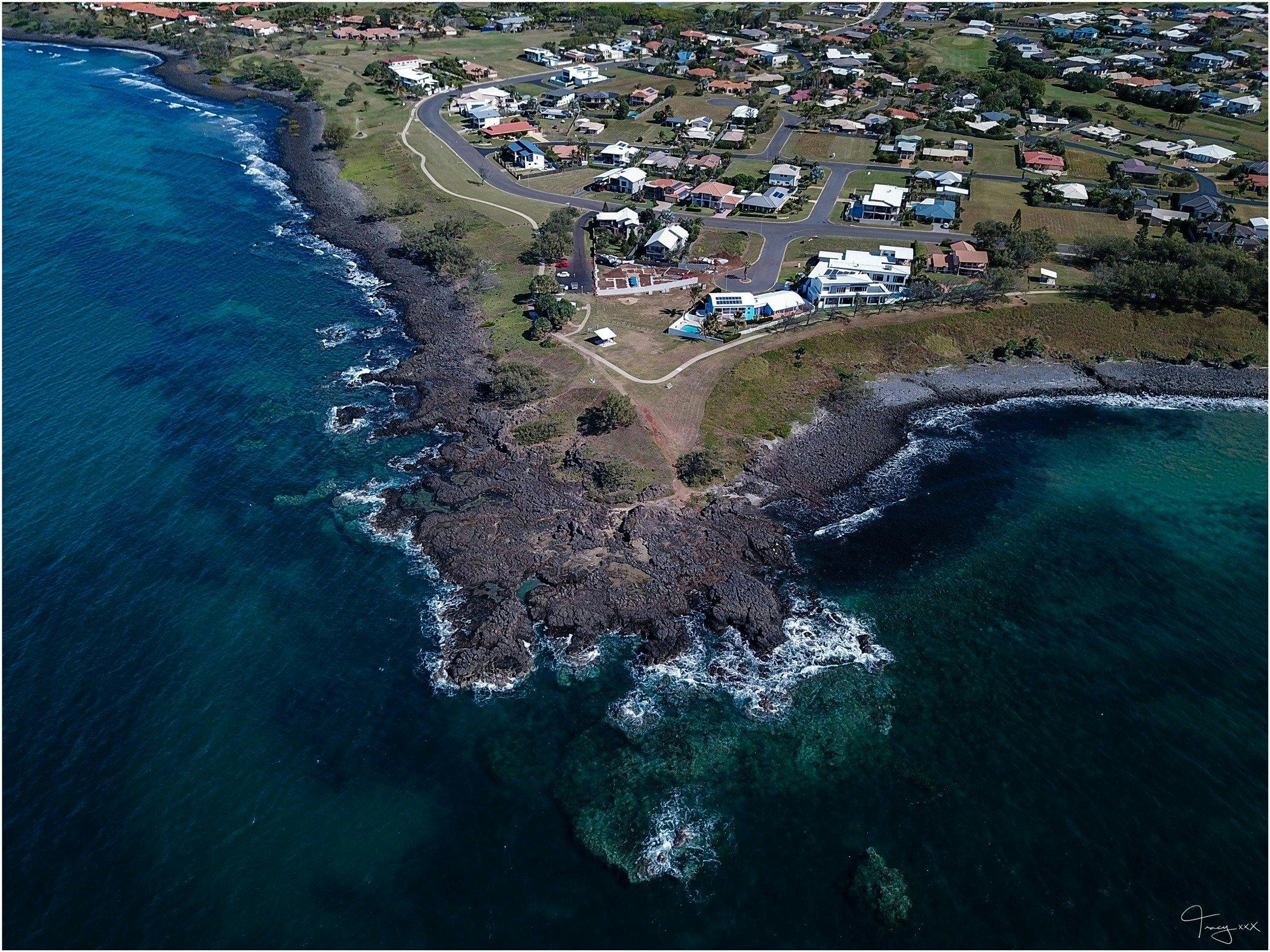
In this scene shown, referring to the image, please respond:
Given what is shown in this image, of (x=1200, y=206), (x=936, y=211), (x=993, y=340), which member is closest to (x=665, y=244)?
(x=936, y=211)

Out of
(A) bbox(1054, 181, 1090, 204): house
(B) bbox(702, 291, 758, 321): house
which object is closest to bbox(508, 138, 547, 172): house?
(B) bbox(702, 291, 758, 321): house

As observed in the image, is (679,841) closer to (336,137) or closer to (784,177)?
(784,177)

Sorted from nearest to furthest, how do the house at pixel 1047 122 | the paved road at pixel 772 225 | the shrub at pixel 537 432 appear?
1. the shrub at pixel 537 432
2. the paved road at pixel 772 225
3. the house at pixel 1047 122

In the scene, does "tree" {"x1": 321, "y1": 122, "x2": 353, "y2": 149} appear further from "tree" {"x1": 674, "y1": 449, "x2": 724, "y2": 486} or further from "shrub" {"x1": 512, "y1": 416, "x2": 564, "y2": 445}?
"tree" {"x1": 674, "y1": 449, "x2": 724, "y2": 486}

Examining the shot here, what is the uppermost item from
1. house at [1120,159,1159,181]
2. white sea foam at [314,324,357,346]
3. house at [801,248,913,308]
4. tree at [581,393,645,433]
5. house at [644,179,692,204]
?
house at [1120,159,1159,181]

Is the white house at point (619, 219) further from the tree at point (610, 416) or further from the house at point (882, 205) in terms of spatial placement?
the tree at point (610, 416)

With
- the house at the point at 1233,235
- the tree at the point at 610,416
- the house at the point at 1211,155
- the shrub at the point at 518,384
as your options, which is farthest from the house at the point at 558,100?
the house at the point at 1211,155
